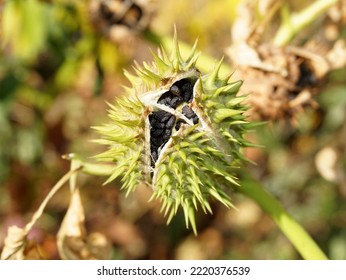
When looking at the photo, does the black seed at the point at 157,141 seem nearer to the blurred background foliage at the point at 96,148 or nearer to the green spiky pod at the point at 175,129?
the green spiky pod at the point at 175,129

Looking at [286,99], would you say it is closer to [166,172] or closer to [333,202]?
[166,172]

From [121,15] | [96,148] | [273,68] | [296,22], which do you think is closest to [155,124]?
[273,68]

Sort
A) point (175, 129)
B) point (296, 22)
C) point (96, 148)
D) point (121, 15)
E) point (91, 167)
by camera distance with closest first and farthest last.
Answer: point (175, 129) < point (91, 167) < point (296, 22) < point (121, 15) < point (96, 148)

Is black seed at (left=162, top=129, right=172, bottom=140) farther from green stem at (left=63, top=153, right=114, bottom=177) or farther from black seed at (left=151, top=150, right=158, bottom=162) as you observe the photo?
green stem at (left=63, top=153, right=114, bottom=177)

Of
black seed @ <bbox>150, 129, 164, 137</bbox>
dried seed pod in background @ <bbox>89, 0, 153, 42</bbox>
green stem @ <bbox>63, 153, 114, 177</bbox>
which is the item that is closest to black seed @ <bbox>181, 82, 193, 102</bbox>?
black seed @ <bbox>150, 129, 164, 137</bbox>

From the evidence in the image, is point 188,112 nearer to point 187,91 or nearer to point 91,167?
point 187,91
